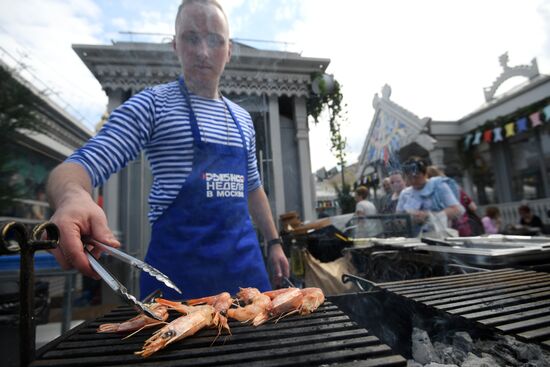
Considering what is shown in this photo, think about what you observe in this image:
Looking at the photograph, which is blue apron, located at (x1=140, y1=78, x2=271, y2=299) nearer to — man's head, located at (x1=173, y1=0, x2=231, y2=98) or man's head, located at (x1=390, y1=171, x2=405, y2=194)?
man's head, located at (x1=173, y1=0, x2=231, y2=98)

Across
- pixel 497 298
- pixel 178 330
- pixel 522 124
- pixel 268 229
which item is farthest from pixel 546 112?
pixel 178 330

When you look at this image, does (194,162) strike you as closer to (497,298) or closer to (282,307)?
(282,307)

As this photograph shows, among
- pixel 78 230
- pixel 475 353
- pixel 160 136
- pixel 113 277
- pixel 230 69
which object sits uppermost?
pixel 230 69

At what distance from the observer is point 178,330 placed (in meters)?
0.90

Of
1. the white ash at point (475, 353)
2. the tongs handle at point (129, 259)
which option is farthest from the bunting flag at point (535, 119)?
the tongs handle at point (129, 259)

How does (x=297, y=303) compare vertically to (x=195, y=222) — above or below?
below

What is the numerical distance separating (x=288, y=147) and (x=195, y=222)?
3109 mm

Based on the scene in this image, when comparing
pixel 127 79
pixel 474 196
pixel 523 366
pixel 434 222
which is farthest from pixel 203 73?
pixel 474 196

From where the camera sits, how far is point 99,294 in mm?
6066

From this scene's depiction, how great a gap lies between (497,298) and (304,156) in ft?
12.2

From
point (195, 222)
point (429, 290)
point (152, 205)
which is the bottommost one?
point (429, 290)

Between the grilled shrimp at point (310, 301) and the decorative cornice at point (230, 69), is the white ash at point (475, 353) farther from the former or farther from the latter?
the decorative cornice at point (230, 69)

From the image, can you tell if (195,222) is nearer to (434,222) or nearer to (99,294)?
(434,222)

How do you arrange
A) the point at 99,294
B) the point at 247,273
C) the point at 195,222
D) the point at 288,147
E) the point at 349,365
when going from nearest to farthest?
the point at 349,365
the point at 195,222
the point at 247,273
the point at 288,147
the point at 99,294
